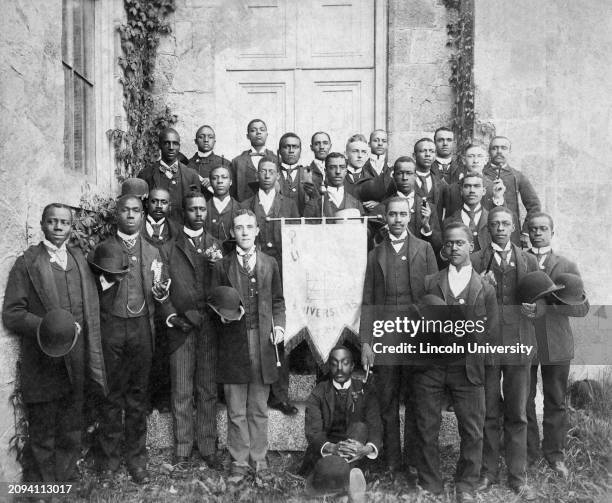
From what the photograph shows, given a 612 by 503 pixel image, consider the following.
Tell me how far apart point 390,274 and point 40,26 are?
323 centimetres

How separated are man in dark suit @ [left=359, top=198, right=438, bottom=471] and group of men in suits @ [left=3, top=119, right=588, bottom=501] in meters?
0.01

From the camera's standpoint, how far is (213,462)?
508 cm

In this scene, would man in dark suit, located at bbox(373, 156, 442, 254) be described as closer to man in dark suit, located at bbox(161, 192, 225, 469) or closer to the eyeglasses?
the eyeglasses

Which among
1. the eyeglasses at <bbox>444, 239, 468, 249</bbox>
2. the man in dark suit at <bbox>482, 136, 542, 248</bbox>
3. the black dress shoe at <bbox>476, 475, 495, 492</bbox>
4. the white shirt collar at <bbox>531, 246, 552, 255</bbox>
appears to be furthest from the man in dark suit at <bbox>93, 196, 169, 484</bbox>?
the man in dark suit at <bbox>482, 136, 542, 248</bbox>

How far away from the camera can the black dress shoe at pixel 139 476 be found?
4898mm

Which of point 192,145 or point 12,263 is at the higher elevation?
point 192,145

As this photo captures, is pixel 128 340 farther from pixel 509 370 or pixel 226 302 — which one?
pixel 509 370

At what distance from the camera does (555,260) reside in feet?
16.5

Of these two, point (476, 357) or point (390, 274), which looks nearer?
point (476, 357)

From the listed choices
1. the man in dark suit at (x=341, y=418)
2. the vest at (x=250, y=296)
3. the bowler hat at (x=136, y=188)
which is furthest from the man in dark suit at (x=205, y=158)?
the man in dark suit at (x=341, y=418)

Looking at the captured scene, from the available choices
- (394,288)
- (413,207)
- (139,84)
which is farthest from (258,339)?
(139,84)

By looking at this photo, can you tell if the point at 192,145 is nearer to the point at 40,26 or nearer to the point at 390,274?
the point at 40,26

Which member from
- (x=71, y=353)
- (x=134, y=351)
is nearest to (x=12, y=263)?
(x=71, y=353)

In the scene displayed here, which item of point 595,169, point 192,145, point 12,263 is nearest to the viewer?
point 12,263
